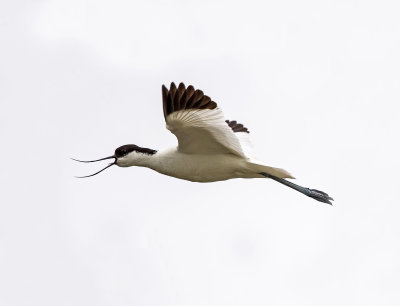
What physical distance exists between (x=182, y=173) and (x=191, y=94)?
6.82 ft

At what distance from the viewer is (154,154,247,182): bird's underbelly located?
19.0 metres

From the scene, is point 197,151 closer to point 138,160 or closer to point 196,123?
point 196,123

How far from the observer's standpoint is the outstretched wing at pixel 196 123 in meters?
17.5

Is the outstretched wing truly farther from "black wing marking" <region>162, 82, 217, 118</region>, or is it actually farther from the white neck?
the white neck

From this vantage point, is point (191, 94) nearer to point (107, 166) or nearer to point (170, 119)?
point (170, 119)

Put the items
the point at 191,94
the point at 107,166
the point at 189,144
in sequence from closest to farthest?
1. the point at 191,94
2. the point at 189,144
3. the point at 107,166

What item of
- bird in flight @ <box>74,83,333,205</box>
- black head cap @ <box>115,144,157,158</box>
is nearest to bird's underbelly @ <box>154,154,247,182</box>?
bird in flight @ <box>74,83,333,205</box>

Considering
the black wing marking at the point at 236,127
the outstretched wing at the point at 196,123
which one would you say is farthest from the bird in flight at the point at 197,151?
the black wing marking at the point at 236,127

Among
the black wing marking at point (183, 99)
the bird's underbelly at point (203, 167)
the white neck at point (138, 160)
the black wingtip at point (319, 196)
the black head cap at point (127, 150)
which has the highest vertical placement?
the black wing marking at point (183, 99)

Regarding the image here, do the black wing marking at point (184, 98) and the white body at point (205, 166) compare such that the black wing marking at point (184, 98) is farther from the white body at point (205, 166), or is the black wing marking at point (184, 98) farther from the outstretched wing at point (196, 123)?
the white body at point (205, 166)

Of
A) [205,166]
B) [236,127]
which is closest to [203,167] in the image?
[205,166]

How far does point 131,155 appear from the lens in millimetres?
19828

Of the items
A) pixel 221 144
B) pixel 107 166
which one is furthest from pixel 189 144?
pixel 107 166

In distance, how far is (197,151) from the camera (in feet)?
62.3
